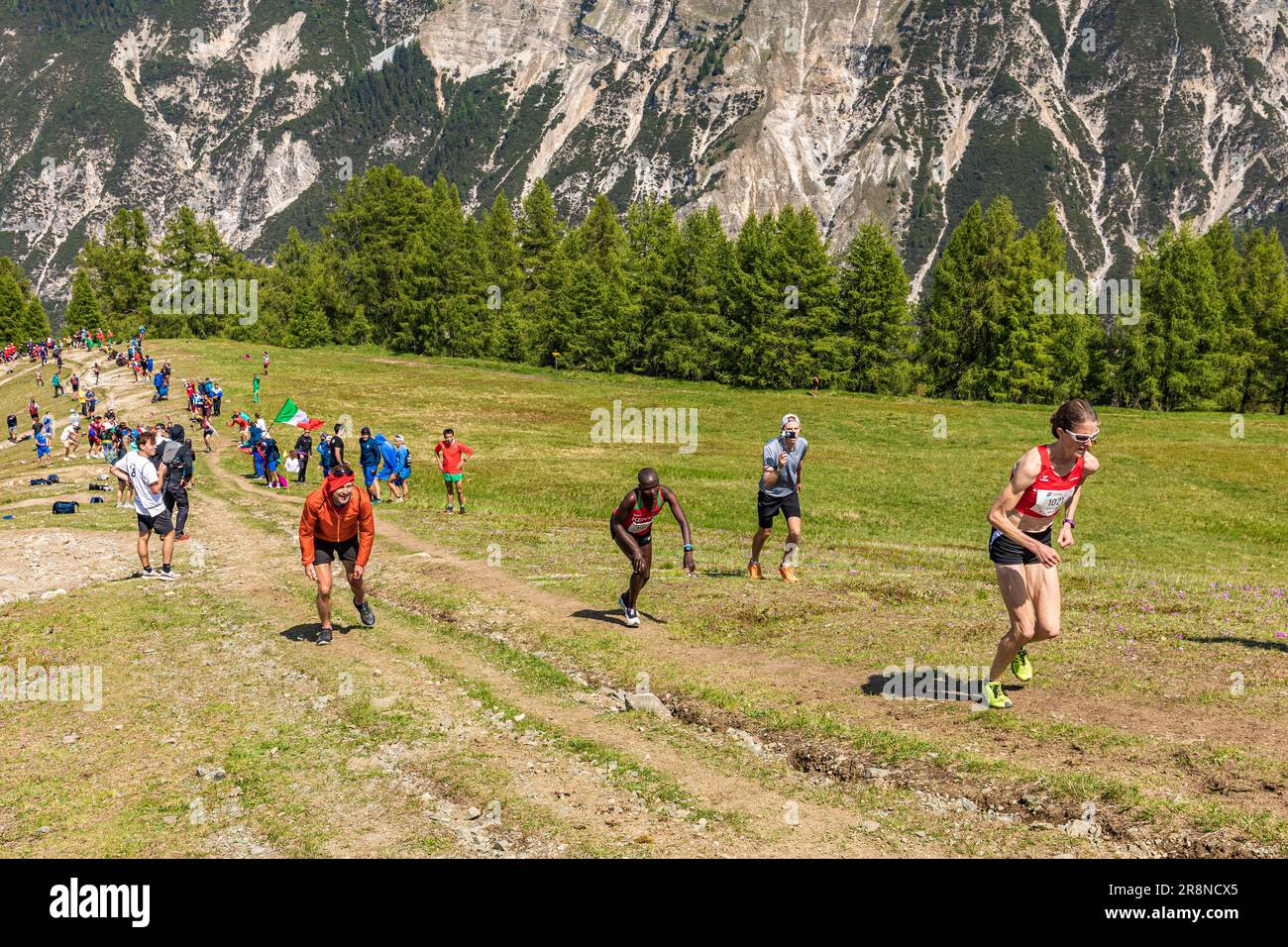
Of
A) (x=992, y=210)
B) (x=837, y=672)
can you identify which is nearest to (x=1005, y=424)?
(x=992, y=210)

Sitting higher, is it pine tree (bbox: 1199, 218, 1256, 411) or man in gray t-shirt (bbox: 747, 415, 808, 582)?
pine tree (bbox: 1199, 218, 1256, 411)

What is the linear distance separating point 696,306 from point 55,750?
3212 inches

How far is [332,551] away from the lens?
13.7m

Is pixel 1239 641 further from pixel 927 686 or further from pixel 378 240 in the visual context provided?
pixel 378 240

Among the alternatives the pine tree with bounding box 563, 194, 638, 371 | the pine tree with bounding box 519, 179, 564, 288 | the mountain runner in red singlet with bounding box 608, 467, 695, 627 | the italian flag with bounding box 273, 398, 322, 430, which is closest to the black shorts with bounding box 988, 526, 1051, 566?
the mountain runner in red singlet with bounding box 608, 467, 695, 627

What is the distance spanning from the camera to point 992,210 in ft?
273

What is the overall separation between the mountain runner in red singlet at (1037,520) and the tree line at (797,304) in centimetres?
7328

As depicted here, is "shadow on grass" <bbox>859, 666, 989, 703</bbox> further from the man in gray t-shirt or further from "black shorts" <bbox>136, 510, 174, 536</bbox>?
"black shorts" <bbox>136, 510, 174, 536</bbox>

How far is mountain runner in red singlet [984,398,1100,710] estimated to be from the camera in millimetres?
8906

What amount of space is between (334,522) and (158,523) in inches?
275

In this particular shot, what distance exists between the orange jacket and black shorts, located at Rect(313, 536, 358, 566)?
8 cm

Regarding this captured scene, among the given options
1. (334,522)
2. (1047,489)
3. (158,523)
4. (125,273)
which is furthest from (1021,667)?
(125,273)
